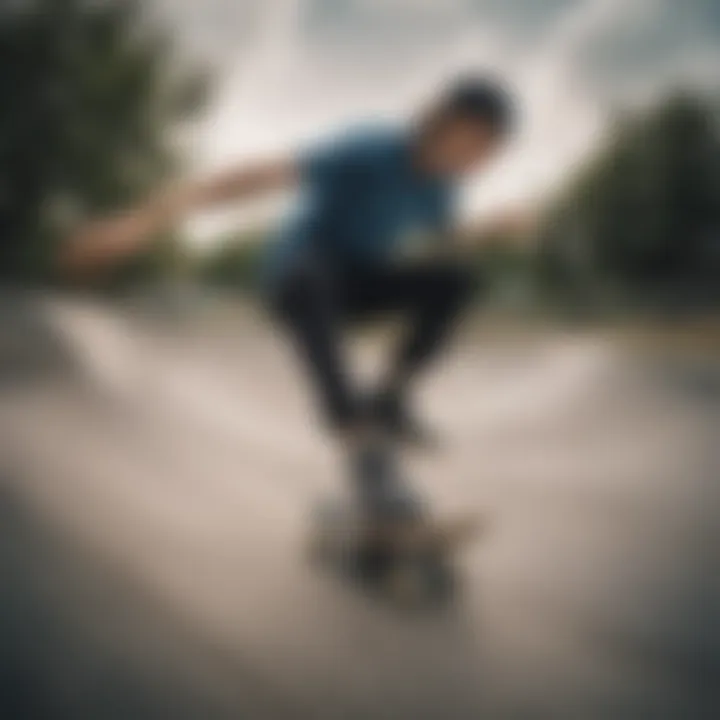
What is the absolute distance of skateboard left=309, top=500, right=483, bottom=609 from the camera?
3.42 feet

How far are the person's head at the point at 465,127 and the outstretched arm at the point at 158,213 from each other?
0.13 meters

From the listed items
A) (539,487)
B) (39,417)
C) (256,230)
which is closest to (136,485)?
(39,417)

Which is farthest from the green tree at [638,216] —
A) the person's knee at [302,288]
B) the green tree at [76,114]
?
the green tree at [76,114]

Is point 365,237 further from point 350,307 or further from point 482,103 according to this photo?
point 482,103

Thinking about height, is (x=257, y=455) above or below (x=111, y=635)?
above

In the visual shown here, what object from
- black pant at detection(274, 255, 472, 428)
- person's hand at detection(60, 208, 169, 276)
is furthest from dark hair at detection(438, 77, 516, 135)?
person's hand at detection(60, 208, 169, 276)

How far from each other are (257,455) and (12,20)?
48 cm

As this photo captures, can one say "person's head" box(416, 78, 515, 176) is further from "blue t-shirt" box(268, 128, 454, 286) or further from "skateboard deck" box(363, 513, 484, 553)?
"skateboard deck" box(363, 513, 484, 553)

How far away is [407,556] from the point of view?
1.05 m

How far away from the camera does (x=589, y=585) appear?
3.48ft

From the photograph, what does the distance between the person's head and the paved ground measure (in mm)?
173

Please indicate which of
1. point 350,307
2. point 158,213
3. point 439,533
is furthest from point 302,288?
point 439,533

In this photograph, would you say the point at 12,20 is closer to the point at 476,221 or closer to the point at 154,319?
the point at 154,319

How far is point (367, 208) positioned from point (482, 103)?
0.15 m
